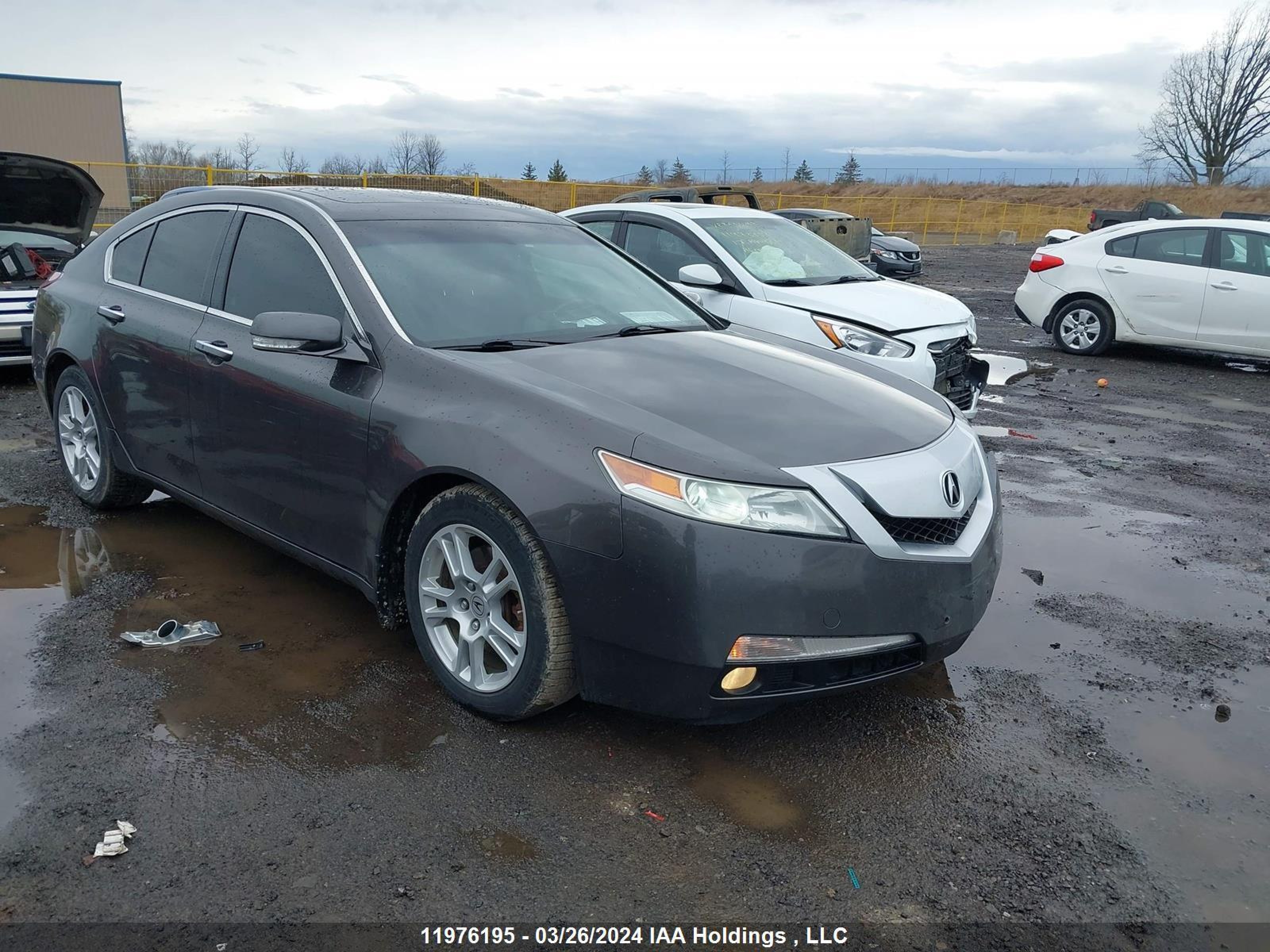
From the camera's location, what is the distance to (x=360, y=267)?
3666 millimetres

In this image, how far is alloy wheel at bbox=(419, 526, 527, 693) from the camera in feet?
10.2

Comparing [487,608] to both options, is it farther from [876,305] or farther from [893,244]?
[893,244]

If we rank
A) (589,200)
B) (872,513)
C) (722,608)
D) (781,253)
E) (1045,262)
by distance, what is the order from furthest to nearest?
(589,200) → (1045,262) → (781,253) → (872,513) → (722,608)

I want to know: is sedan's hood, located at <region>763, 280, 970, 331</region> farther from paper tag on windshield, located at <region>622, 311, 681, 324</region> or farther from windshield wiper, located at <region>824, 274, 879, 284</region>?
paper tag on windshield, located at <region>622, 311, 681, 324</region>

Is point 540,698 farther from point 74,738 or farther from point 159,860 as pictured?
point 74,738

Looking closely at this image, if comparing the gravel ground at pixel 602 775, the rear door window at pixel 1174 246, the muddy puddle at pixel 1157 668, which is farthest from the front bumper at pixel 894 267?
the gravel ground at pixel 602 775

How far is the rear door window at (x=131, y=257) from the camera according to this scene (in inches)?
186

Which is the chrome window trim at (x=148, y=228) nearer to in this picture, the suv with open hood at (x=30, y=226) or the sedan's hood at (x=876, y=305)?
the suv with open hood at (x=30, y=226)

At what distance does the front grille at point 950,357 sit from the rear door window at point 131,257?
4.80 meters

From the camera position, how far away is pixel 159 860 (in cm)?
255

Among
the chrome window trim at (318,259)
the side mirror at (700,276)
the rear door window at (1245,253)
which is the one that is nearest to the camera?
the chrome window trim at (318,259)

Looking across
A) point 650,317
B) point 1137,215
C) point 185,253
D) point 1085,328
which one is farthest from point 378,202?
point 1137,215

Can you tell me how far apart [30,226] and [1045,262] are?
35.1ft

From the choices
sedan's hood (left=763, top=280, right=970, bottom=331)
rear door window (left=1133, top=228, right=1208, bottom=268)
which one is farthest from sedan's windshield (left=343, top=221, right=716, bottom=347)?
rear door window (left=1133, top=228, right=1208, bottom=268)
